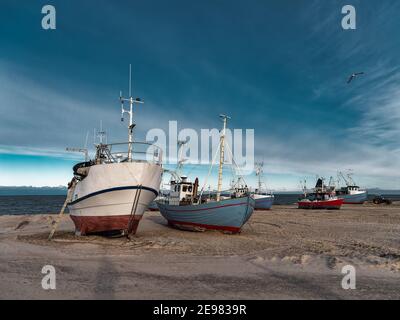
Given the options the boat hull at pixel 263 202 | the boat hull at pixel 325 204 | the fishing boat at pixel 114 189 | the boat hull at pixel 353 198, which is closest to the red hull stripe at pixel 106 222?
the fishing boat at pixel 114 189

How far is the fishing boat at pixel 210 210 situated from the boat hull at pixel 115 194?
4405 mm

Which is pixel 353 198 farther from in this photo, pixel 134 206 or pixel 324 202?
pixel 134 206

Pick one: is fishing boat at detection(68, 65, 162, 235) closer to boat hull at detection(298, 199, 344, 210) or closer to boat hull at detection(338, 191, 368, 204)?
boat hull at detection(298, 199, 344, 210)

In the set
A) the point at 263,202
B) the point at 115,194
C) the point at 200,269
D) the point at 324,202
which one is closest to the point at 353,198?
the point at 324,202

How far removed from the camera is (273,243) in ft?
60.4

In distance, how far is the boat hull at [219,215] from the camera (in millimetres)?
21484

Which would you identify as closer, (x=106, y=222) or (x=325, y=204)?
(x=106, y=222)

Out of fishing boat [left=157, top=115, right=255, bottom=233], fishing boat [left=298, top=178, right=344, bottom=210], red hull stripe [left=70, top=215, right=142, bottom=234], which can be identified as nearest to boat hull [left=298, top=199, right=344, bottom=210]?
fishing boat [left=298, top=178, right=344, bottom=210]

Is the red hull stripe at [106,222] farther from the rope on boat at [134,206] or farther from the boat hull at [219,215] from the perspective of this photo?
the boat hull at [219,215]

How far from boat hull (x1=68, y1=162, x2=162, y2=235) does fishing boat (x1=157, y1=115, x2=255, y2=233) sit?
4405 mm

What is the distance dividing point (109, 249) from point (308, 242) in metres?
12.2

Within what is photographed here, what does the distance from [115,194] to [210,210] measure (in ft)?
23.8

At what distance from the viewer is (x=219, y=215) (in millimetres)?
22281

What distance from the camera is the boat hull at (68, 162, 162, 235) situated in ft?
62.6
